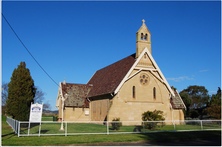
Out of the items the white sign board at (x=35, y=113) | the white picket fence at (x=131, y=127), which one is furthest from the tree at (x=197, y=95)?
the white sign board at (x=35, y=113)

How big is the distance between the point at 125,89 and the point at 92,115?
9081 mm

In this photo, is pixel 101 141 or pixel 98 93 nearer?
pixel 101 141

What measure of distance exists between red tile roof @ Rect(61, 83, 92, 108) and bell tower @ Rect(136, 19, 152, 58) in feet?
41.5

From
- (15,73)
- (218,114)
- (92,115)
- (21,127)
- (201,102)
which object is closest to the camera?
(21,127)

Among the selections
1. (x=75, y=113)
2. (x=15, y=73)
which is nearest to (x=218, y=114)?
(x=75, y=113)

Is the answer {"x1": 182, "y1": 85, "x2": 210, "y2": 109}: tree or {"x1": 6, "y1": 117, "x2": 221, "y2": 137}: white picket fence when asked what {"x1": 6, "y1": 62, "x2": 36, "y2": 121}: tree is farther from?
{"x1": 182, "y1": 85, "x2": 210, "y2": 109}: tree

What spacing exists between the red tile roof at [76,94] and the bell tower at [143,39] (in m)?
12.6

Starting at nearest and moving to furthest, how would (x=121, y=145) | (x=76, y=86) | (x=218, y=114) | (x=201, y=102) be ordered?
(x=121, y=145)
(x=218, y=114)
(x=76, y=86)
(x=201, y=102)

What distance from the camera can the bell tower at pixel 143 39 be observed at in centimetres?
3086

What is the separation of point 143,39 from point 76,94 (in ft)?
49.0

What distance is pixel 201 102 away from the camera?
86.9 meters

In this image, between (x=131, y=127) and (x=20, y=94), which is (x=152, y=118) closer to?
(x=131, y=127)

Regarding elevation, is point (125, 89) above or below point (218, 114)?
above

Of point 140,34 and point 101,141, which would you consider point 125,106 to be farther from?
point 101,141
